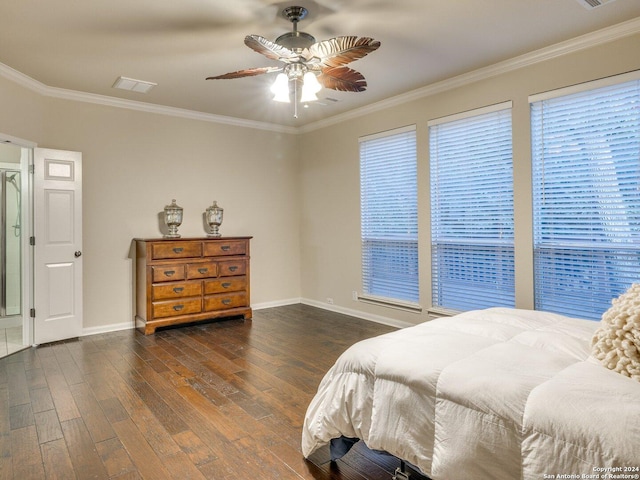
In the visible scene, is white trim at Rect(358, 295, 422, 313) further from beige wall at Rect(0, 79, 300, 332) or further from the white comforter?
the white comforter

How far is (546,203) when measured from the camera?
11.7ft

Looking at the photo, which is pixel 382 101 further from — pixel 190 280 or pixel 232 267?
pixel 190 280

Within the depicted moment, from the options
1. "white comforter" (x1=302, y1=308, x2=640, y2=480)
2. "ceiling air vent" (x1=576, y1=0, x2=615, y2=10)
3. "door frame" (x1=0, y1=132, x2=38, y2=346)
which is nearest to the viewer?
"white comforter" (x1=302, y1=308, x2=640, y2=480)

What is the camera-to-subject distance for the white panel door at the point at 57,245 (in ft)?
13.7

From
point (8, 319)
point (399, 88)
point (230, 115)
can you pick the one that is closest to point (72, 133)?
point (230, 115)

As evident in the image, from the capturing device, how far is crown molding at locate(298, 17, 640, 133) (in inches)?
122

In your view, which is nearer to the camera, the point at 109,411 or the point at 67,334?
the point at 109,411

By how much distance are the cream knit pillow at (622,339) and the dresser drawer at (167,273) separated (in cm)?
426

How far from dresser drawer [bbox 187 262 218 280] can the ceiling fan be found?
262cm

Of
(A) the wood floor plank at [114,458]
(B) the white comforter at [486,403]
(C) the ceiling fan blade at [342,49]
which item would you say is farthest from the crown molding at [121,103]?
(B) the white comforter at [486,403]

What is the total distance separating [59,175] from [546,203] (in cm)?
483

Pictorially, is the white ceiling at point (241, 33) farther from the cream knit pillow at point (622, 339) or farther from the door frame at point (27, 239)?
the cream knit pillow at point (622, 339)

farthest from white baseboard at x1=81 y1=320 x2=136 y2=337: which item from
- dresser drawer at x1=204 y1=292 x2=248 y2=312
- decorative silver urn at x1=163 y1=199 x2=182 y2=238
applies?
decorative silver urn at x1=163 y1=199 x2=182 y2=238

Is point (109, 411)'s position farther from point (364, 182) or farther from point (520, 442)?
point (364, 182)
